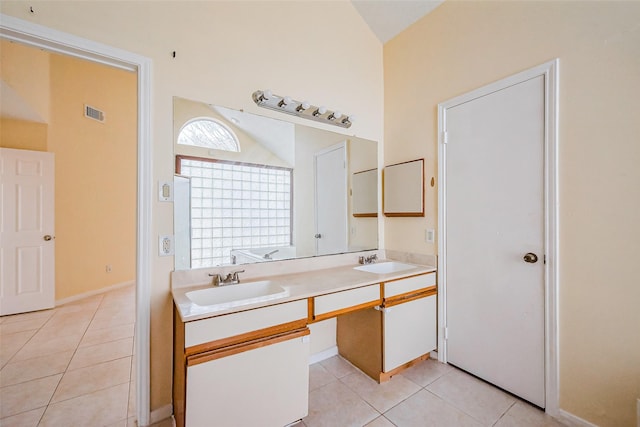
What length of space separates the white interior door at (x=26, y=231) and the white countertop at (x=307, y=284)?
324cm

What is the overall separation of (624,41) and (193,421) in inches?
112

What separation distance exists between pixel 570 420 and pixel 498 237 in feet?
3.62

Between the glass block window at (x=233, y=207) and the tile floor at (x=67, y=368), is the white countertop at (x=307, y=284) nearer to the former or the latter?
the glass block window at (x=233, y=207)

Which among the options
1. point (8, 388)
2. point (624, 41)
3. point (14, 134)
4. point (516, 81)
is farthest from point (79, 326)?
point (624, 41)

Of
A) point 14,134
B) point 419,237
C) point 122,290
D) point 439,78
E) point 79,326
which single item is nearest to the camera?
point 439,78

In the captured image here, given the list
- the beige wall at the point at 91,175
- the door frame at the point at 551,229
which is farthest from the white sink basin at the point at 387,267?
the beige wall at the point at 91,175

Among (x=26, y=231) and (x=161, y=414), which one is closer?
(x=161, y=414)

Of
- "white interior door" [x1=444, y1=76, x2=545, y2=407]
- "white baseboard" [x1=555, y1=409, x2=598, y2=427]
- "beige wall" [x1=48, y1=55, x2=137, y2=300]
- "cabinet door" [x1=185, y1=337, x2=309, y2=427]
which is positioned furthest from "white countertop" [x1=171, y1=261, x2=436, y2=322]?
"beige wall" [x1=48, y1=55, x2=137, y2=300]

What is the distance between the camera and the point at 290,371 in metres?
1.39

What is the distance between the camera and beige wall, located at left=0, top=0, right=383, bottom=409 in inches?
57.0

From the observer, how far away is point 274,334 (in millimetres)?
1371

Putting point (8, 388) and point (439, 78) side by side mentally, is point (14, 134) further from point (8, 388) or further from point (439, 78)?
point (439, 78)

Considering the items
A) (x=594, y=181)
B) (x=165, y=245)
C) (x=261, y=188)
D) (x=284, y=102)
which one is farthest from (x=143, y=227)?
(x=594, y=181)

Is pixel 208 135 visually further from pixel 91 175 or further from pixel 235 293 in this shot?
pixel 91 175
